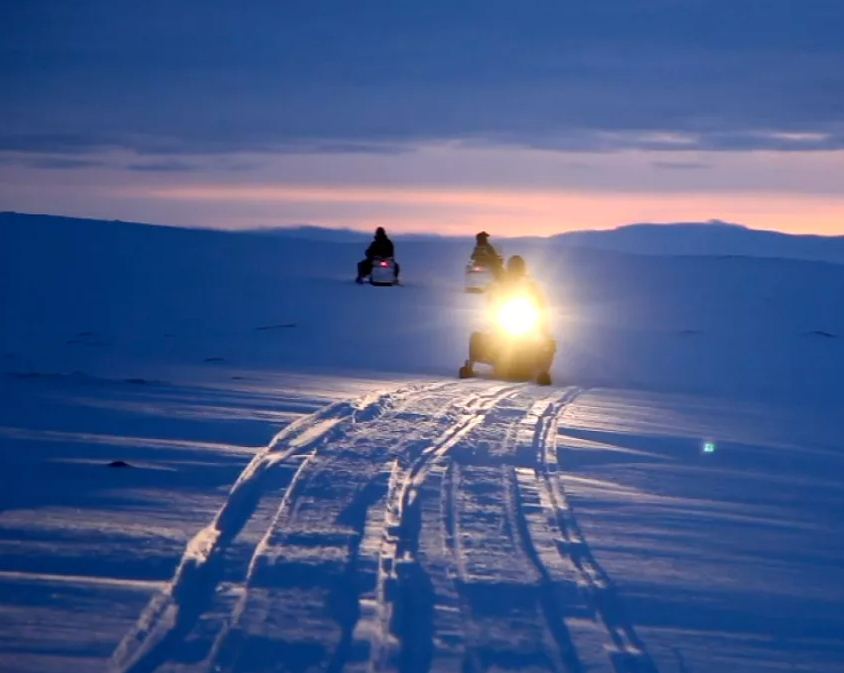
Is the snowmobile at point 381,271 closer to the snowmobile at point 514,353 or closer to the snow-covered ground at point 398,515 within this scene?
the snow-covered ground at point 398,515

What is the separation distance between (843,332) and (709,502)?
24395mm

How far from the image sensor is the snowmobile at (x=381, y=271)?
37.2 m

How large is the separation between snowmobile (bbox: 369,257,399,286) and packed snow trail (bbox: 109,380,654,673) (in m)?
25.4

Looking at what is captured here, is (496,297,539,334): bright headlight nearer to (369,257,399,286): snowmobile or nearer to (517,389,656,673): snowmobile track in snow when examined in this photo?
(517,389,656,673): snowmobile track in snow

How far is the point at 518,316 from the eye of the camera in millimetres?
21422

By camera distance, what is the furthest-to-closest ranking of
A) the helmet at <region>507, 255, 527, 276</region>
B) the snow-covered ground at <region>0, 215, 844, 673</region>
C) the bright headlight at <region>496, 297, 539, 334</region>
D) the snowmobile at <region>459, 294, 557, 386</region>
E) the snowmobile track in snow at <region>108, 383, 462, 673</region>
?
the helmet at <region>507, 255, 527, 276</region>
the bright headlight at <region>496, 297, 539, 334</region>
the snowmobile at <region>459, 294, 557, 386</region>
the snow-covered ground at <region>0, 215, 844, 673</region>
the snowmobile track in snow at <region>108, 383, 462, 673</region>

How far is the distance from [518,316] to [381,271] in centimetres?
1613

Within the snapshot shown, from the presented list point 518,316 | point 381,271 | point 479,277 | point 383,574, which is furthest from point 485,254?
point 383,574

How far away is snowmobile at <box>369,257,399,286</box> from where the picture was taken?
37219mm

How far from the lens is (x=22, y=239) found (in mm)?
39938

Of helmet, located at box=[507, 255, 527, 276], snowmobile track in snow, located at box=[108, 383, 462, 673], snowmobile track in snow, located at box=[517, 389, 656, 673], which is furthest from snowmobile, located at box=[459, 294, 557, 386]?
snowmobile track in snow, located at box=[517, 389, 656, 673]

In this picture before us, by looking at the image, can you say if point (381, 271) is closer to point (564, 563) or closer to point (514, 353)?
point (514, 353)

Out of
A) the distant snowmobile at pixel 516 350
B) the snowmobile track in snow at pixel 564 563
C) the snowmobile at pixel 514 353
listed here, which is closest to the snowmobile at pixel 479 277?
the distant snowmobile at pixel 516 350

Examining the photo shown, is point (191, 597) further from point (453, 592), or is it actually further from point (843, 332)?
point (843, 332)
